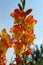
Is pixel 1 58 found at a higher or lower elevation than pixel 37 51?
lower

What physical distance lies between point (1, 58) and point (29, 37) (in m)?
0.37

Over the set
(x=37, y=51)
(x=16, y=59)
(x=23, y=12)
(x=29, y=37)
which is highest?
(x=37, y=51)

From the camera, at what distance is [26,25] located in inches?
117

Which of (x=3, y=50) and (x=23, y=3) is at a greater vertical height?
(x=23, y=3)

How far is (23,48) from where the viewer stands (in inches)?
117

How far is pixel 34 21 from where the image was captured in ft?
10.1

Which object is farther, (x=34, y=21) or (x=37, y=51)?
(x=37, y=51)

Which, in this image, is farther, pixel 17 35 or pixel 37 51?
pixel 37 51

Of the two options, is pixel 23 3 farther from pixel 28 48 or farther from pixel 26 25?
pixel 28 48

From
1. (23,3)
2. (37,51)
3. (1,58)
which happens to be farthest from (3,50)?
(37,51)

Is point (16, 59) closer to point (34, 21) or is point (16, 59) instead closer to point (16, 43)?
point (16, 43)

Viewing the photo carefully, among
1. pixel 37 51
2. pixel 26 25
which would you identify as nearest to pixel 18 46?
pixel 26 25

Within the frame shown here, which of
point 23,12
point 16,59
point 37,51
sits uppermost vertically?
point 37,51

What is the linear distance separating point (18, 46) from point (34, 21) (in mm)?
322
